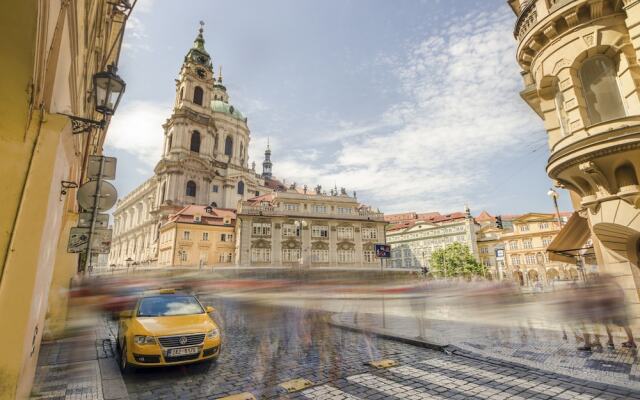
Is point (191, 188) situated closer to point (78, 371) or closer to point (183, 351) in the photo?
point (78, 371)

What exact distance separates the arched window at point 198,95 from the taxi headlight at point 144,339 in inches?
2611

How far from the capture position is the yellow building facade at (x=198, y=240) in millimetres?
45656

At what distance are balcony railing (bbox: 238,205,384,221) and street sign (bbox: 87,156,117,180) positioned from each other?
39629mm

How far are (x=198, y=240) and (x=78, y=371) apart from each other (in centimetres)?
4220

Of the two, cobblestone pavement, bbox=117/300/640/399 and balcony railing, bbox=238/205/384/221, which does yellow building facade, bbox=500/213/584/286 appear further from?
cobblestone pavement, bbox=117/300/640/399

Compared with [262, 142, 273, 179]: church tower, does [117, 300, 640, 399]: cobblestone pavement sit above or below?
below

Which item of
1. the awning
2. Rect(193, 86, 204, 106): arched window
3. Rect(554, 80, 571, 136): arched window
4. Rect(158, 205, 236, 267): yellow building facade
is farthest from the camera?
Rect(193, 86, 204, 106): arched window

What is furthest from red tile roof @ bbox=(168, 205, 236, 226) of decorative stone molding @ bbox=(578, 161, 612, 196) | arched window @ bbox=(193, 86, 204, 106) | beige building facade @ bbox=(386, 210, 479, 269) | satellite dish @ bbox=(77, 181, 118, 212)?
decorative stone molding @ bbox=(578, 161, 612, 196)

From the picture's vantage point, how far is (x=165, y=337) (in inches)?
265

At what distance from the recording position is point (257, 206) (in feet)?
158

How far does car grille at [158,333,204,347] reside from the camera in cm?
671

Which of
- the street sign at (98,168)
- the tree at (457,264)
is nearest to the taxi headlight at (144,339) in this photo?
the street sign at (98,168)

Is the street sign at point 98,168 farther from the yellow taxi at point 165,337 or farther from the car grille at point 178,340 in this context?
the car grille at point 178,340

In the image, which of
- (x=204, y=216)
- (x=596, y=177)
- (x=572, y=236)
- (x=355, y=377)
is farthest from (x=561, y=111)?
(x=204, y=216)
